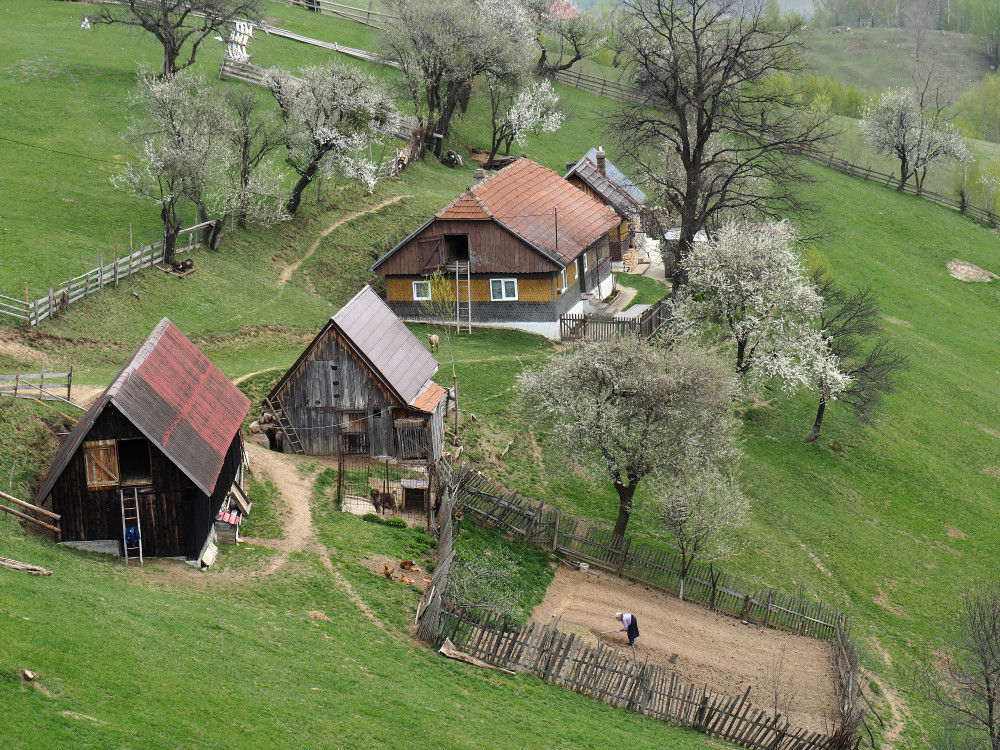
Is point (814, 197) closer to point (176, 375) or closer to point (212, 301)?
point (212, 301)

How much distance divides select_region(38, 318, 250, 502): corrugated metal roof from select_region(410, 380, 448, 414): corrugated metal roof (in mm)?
7214

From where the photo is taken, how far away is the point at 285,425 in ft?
128

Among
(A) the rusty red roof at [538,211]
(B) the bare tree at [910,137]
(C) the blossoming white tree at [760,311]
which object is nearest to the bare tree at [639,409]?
(C) the blossoming white tree at [760,311]

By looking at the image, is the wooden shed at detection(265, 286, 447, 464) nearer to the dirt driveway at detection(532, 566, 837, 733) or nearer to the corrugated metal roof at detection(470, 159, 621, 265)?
the dirt driveway at detection(532, 566, 837, 733)

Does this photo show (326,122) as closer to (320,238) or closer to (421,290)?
(320,238)

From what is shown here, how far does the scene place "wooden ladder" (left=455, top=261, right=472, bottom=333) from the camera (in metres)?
54.2

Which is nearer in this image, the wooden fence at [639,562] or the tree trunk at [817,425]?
the wooden fence at [639,562]

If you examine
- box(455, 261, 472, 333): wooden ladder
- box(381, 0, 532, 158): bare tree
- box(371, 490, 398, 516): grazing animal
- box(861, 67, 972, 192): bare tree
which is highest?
box(381, 0, 532, 158): bare tree

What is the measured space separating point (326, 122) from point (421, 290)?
10.6 meters

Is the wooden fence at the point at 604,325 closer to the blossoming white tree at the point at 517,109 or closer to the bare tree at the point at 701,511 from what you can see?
the bare tree at the point at 701,511

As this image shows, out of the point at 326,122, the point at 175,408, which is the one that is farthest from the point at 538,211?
the point at 175,408

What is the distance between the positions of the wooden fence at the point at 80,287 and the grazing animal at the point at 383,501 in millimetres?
15812

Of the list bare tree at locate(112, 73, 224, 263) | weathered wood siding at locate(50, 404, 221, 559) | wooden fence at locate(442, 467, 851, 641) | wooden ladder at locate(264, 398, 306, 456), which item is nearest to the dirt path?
bare tree at locate(112, 73, 224, 263)

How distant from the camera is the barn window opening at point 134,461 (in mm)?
28891
